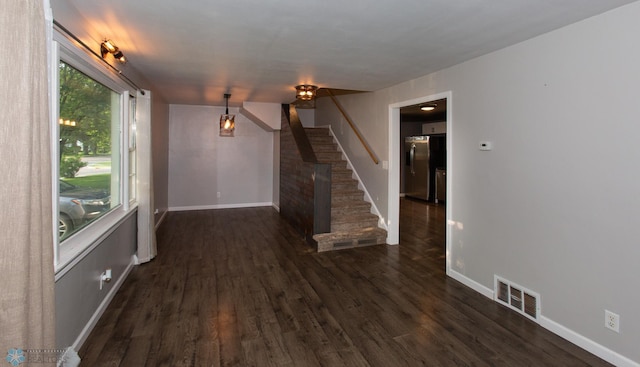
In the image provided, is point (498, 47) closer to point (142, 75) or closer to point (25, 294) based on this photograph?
point (25, 294)

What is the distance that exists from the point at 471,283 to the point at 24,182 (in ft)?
12.0

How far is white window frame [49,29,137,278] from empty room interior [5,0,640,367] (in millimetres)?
20

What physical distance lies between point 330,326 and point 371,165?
3.27m

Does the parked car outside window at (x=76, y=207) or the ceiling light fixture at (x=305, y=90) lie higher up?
the ceiling light fixture at (x=305, y=90)

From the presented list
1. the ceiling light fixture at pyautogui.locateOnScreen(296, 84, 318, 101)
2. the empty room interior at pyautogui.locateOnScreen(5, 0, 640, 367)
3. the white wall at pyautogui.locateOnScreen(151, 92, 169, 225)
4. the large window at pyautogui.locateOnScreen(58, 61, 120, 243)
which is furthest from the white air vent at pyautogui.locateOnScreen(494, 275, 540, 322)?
the white wall at pyautogui.locateOnScreen(151, 92, 169, 225)

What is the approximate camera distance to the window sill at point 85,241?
6.59 feet

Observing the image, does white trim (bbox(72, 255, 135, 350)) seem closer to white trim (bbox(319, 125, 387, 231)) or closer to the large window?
the large window

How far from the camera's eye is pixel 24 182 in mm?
1210

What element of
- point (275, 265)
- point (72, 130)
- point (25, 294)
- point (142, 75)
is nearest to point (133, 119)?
point (142, 75)

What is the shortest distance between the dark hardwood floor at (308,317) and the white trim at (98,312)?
0.05m

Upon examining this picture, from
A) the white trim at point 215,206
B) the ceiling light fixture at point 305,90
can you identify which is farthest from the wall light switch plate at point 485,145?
the white trim at point 215,206

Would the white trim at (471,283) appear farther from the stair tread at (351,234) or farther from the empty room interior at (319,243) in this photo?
the stair tread at (351,234)

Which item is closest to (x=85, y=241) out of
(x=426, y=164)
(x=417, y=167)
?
(x=426, y=164)

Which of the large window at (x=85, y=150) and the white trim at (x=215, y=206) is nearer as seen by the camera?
the large window at (x=85, y=150)
